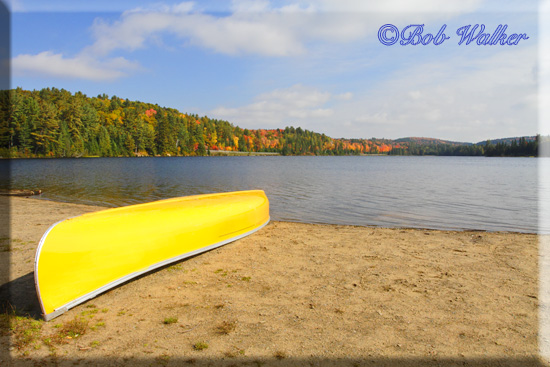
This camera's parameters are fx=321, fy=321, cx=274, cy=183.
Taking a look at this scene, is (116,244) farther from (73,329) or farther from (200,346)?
(200,346)

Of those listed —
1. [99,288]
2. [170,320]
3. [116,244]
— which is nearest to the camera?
[170,320]

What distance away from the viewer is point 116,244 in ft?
14.6

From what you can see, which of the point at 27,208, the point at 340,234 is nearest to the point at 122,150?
the point at 27,208

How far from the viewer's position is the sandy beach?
311 centimetres

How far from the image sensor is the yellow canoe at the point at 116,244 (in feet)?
12.5

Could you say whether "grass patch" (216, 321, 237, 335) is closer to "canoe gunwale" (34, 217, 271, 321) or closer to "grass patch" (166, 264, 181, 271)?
"canoe gunwale" (34, 217, 271, 321)

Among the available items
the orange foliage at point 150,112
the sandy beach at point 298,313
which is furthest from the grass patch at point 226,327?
the orange foliage at point 150,112

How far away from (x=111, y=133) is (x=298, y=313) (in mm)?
105911

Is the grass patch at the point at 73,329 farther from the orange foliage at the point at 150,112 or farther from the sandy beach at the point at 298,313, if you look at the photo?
the orange foliage at the point at 150,112

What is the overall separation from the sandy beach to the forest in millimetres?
35616

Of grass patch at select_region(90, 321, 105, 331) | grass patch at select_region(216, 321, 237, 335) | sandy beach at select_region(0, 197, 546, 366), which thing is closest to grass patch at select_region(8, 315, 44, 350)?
sandy beach at select_region(0, 197, 546, 366)

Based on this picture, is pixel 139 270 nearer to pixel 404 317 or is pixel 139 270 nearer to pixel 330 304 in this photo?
pixel 330 304

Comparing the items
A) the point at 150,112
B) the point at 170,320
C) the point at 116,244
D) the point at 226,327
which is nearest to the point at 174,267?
the point at 116,244

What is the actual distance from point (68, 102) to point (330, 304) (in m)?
110
